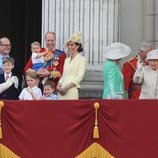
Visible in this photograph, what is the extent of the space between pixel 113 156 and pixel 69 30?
129 inches

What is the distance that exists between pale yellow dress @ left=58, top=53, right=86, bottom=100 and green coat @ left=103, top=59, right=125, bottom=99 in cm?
37

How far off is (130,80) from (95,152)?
1.86m

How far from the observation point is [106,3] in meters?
12.0

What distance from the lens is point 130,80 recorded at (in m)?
10.5

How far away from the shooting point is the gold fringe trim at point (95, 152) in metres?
9.02

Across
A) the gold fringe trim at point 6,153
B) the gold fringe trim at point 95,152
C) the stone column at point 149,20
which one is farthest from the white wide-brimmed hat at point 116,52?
the gold fringe trim at point 6,153

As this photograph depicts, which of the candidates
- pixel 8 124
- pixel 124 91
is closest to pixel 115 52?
pixel 124 91

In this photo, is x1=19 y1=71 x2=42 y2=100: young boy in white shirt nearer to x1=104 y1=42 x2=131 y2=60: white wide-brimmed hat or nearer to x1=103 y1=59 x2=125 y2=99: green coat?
x1=103 y1=59 x2=125 y2=99: green coat

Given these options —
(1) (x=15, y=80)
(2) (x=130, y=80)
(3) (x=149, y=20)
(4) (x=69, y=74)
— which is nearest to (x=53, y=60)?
(4) (x=69, y=74)

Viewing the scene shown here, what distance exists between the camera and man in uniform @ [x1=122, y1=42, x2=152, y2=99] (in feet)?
34.0

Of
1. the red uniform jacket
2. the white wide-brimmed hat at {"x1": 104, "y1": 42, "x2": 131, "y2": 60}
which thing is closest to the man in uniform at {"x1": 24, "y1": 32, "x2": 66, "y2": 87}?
the white wide-brimmed hat at {"x1": 104, "y1": 42, "x2": 131, "y2": 60}

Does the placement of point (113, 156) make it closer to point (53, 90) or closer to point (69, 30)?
point (53, 90)

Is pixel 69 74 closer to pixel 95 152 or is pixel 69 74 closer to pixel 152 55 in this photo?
pixel 152 55

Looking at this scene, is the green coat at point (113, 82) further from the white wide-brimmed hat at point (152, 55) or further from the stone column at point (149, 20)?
the stone column at point (149, 20)
